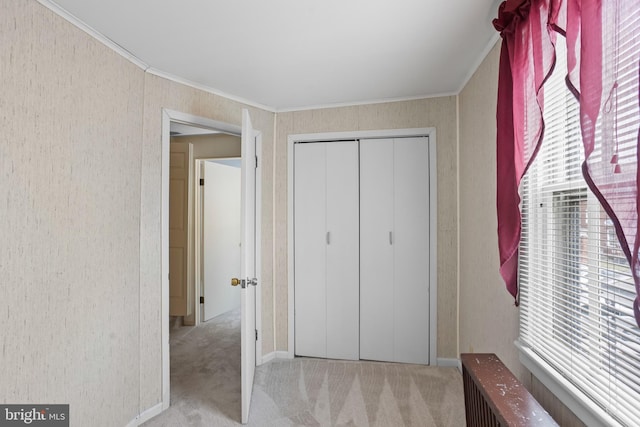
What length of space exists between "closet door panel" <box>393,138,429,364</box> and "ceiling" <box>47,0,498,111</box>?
1.95 feet

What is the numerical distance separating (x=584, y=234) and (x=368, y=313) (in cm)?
199

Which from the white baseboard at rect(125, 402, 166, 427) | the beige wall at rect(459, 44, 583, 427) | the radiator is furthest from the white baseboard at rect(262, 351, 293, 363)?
the radiator

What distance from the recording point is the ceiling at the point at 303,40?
150cm

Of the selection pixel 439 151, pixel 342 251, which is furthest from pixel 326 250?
pixel 439 151

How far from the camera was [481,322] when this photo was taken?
6.61ft

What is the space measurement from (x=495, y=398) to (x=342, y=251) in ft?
5.90

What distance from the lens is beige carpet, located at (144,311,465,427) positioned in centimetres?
199

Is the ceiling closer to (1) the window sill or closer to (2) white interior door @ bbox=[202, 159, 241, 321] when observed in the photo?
(1) the window sill

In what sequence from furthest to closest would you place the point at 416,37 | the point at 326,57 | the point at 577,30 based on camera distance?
the point at 326,57
the point at 416,37
the point at 577,30

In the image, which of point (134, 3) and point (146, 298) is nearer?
point (134, 3)

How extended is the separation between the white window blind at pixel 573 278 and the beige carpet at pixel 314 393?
1081mm

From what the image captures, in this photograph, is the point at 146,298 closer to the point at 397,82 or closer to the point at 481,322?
the point at 481,322

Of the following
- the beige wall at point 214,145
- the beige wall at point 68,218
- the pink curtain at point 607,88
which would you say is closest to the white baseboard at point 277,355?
the beige wall at point 68,218

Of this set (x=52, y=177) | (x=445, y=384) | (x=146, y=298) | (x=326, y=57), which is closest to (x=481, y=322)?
(x=445, y=384)
